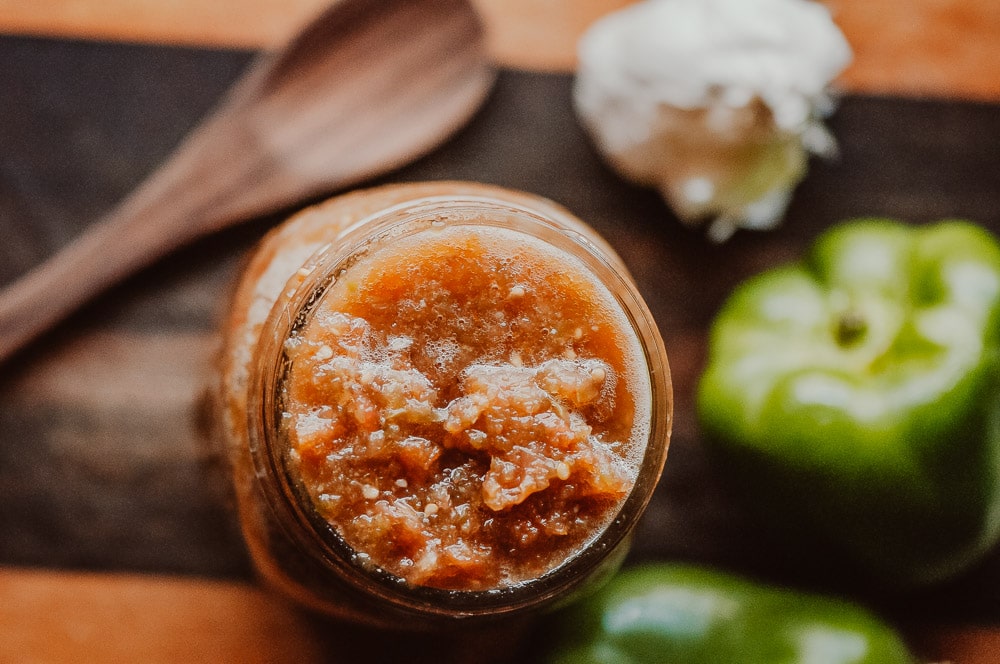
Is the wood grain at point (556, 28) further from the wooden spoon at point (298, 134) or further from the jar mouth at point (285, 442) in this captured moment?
the jar mouth at point (285, 442)

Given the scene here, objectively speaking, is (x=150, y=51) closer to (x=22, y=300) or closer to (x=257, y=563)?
(x=22, y=300)

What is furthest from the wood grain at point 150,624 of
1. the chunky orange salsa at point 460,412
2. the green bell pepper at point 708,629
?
A: the chunky orange salsa at point 460,412

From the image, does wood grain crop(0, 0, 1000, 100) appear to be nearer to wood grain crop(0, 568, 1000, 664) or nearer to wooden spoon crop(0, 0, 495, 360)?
wooden spoon crop(0, 0, 495, 360)

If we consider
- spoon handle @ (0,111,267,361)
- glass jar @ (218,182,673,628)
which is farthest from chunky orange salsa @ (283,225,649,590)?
spoon handle @ (0,111,267,361)

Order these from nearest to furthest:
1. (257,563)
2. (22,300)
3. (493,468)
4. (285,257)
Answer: (493,468) → (285,257) → (257,563) → (22,300)

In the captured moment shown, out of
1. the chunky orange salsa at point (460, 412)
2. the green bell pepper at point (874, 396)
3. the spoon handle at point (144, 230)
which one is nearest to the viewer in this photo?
the chunky orange salsa at point (460, 412)

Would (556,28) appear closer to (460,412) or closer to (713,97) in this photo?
(713,97)

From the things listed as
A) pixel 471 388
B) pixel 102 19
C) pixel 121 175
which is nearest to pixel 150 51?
pixel 102 19
